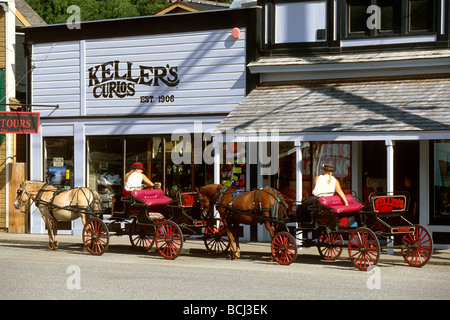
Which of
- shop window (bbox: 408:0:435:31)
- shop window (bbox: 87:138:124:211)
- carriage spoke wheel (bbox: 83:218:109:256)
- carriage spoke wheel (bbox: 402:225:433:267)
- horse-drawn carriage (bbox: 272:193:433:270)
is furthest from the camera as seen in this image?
shop window (bbox: 87:138:124:211)

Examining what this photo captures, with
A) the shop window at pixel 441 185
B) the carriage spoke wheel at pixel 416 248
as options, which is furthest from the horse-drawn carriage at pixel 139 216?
the shop window at pixel 441 185

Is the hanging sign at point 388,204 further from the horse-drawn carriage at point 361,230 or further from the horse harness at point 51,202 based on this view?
the horse harness at point 51,202

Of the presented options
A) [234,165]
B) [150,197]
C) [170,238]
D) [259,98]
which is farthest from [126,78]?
[170,238]

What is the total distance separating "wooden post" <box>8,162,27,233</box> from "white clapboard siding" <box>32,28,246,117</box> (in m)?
1.85

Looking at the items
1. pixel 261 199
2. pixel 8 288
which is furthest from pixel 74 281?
pixel 261 199

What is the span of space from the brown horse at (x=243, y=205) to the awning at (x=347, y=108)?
2.28m

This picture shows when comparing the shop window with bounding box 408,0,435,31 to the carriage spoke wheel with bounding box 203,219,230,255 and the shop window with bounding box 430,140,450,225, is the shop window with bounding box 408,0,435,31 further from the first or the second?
the carriage spoke wheel with bounding box 203,219,230,255

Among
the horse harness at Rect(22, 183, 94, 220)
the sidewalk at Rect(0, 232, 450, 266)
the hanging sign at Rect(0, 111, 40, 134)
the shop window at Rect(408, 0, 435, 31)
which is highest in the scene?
the shop window at Rect(408, 0, 435, 31)

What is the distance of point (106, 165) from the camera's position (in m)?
21.5

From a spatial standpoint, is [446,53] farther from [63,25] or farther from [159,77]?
[63,25]

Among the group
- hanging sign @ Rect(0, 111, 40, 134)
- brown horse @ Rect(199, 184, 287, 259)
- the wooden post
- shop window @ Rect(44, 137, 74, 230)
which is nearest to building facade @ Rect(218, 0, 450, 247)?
brown horse @ Rect(199, 184, 287, 259)

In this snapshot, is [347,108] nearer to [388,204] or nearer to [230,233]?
[388,204]

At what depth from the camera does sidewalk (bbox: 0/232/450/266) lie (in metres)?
15.5

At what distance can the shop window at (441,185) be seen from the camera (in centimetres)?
1736
